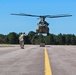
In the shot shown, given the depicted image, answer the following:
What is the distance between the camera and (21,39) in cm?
4356

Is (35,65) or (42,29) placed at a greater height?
(42,29)

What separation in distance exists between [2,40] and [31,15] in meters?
116

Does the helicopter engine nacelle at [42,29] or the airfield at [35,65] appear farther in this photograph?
the helicopter engine nacelle at [42,29]

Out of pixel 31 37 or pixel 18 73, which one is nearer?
pixel 18 73

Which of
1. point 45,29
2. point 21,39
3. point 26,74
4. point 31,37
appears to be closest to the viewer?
point 26,74

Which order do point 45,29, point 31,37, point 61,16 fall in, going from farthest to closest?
point 31,37, point 61,16, point 45,29

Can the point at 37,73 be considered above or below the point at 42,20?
below

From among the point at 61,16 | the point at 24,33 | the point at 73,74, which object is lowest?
the point at 73,74

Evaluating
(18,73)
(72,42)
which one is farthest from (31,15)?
(72,42)

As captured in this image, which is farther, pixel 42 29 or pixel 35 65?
pixel 42 29

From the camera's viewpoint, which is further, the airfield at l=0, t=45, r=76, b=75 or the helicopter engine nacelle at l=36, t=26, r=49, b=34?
the helicopter engine nacelle at l=36, t=26, r=49, b=34

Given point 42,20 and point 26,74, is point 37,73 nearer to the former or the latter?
point 26,74

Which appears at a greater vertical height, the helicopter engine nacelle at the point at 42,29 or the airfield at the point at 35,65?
the helicopter engine nacelle at the point at 42,29

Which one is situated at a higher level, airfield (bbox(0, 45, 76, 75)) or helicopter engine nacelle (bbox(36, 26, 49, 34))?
helicopter engine nacelle (bbox(36, 26, 49, 34))
